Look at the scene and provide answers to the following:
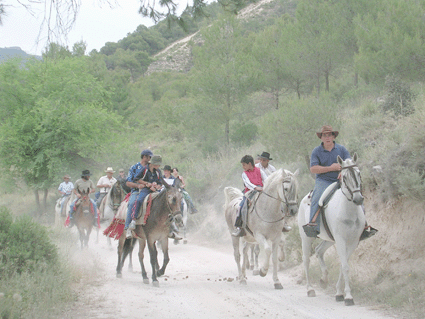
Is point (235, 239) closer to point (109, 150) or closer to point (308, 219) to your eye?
point (308, 219)

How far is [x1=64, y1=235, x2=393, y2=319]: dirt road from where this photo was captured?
6941 millimetres

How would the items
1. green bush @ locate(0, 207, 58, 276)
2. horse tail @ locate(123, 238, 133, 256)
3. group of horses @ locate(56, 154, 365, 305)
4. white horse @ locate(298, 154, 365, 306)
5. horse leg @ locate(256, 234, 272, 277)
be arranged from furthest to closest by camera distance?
horse tail @ locate(123, 238, 133, 256) < horse leg @ locate(256, 234, 272, 277) < group of horses @ locate(56, 154, 365, 305) < green bush @ locate(0, 207, 58, 276) < white horse @ locate(298, 154, 365, 306)

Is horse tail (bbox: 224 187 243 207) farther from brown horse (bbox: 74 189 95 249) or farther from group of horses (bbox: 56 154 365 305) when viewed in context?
brown horse (bbox: 74 189 95 249)

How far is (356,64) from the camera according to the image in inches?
854

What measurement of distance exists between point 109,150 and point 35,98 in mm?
5921

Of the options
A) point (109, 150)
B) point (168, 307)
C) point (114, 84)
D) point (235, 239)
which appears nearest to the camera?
point (168, 307)

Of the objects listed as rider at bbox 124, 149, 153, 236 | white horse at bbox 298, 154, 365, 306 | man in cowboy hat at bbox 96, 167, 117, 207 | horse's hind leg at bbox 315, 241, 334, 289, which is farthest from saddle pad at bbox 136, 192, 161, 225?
man in cowboy hat at bbox 96, 167, 117, 207

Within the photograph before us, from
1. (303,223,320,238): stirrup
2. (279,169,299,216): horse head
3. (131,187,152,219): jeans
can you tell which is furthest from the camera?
(131,187,152,219): jeans

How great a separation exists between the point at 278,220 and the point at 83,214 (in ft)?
27.8

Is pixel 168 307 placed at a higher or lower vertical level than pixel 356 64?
lower

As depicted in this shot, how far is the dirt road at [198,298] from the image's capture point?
273 inches

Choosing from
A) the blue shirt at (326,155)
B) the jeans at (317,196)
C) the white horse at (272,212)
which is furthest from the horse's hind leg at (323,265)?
the blue shirt at (326,155)

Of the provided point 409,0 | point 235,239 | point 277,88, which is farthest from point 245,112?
point 235,239

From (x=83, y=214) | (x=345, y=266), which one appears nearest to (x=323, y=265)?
(x=345, y=266)
